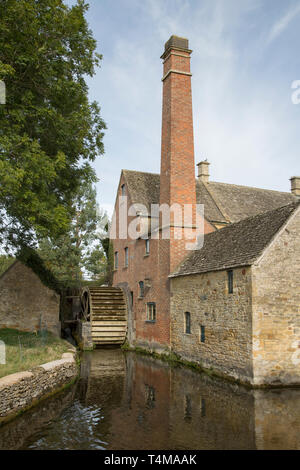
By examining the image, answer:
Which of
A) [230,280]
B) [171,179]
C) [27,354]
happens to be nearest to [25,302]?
[27,354]

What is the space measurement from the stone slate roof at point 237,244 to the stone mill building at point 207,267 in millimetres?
49

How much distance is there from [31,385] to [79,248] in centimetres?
2164

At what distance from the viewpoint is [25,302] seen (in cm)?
1916

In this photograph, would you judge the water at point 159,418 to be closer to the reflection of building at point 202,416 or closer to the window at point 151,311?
the reflection of building at point 202,416

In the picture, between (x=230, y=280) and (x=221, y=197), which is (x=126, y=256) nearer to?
(x=221, y=197)

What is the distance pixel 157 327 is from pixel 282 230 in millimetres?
8346

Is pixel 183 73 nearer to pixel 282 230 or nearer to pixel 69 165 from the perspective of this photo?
pixel 69 165

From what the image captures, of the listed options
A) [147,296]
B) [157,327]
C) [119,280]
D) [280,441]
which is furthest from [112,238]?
[280,441]

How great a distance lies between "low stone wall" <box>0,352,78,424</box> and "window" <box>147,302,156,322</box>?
6.77m

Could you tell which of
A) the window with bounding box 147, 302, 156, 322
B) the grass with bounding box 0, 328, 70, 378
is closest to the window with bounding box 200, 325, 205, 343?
the window with bounding box 147, 302, 156, 322

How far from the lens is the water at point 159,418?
22.0 ft

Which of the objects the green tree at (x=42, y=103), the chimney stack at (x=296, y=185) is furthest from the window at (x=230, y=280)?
the chimney stack at (x=296, y=185)

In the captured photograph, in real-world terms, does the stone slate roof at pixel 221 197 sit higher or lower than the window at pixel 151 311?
higher

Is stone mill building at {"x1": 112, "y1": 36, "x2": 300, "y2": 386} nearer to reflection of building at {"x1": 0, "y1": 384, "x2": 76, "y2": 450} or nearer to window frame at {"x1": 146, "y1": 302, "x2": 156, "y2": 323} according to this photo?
window frame at {"x1": 146, "y1": 302, "x2": 156, "y2": 323}
